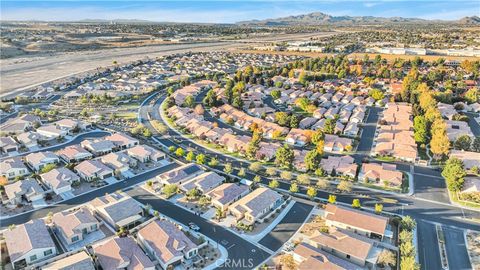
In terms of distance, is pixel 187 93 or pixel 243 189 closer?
pixel 243 189

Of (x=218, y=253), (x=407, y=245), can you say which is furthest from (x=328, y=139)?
(x=218, y=253)

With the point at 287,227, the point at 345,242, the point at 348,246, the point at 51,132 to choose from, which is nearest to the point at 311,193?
the point at 287,227

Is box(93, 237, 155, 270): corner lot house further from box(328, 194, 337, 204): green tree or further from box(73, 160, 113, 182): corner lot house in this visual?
box(328, 194, 337, 204): green tree

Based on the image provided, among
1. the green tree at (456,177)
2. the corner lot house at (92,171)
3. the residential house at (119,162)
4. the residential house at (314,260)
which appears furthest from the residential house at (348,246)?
the corner lot house at (92,171)

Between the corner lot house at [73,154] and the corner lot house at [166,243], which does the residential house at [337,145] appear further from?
the corner lot house at [73,154]

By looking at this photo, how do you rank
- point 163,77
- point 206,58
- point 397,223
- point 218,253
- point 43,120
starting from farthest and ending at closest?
point 206,58 → point 163,77 → point 43,120 → point 397,223 → point 218,253

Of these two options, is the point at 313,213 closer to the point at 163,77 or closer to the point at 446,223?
the point at 446,223

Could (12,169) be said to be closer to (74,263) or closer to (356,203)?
(74,263)
